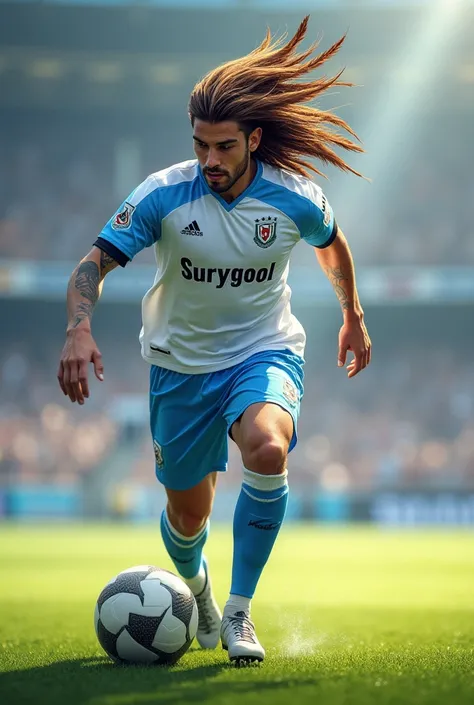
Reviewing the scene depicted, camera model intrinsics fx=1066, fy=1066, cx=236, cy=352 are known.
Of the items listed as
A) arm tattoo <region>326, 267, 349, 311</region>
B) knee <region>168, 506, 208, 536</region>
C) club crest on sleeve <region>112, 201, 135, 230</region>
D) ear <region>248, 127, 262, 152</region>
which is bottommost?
knee <region>168, 506, 208, 536</region>

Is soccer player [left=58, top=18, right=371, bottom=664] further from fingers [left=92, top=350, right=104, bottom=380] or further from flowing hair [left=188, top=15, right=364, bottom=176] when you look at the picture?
fingers [left=92, top=350, right=104, bottom=380]

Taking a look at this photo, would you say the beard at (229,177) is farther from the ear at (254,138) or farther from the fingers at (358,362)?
the fingers at (358,362)

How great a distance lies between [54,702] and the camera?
3180mm

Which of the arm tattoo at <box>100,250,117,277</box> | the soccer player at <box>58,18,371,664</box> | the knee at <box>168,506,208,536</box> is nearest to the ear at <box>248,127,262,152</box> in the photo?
the soccer player at <box>58,18,371,664</box>

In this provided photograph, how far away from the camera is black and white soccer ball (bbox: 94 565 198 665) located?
14.1 feet

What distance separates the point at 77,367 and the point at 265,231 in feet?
4.09

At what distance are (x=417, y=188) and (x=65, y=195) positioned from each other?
9802mm

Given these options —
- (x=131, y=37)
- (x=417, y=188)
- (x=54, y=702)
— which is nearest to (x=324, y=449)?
(x=417, y=188)

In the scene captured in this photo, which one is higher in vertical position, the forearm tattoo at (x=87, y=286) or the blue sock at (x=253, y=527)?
the forearm tattoo at (x=87, y=286)

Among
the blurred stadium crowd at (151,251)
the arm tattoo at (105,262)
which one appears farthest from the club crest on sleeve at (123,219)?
the blurred stadium crowd at (151,251)

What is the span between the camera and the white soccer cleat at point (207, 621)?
17.2ft

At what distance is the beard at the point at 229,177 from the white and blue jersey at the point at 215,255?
0.10 meters

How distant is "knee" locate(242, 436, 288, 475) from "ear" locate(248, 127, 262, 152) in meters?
1.36

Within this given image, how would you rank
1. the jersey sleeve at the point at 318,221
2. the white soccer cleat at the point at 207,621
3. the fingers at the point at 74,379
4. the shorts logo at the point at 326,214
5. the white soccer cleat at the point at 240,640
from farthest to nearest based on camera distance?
the white soccer cleat at the point at 207,621, the shorts logo at the point at 326,214, the jersey sleeve at the point at 318,221, the white soccer cleat at the point at 240,640, the fingers at the point at 74,379
